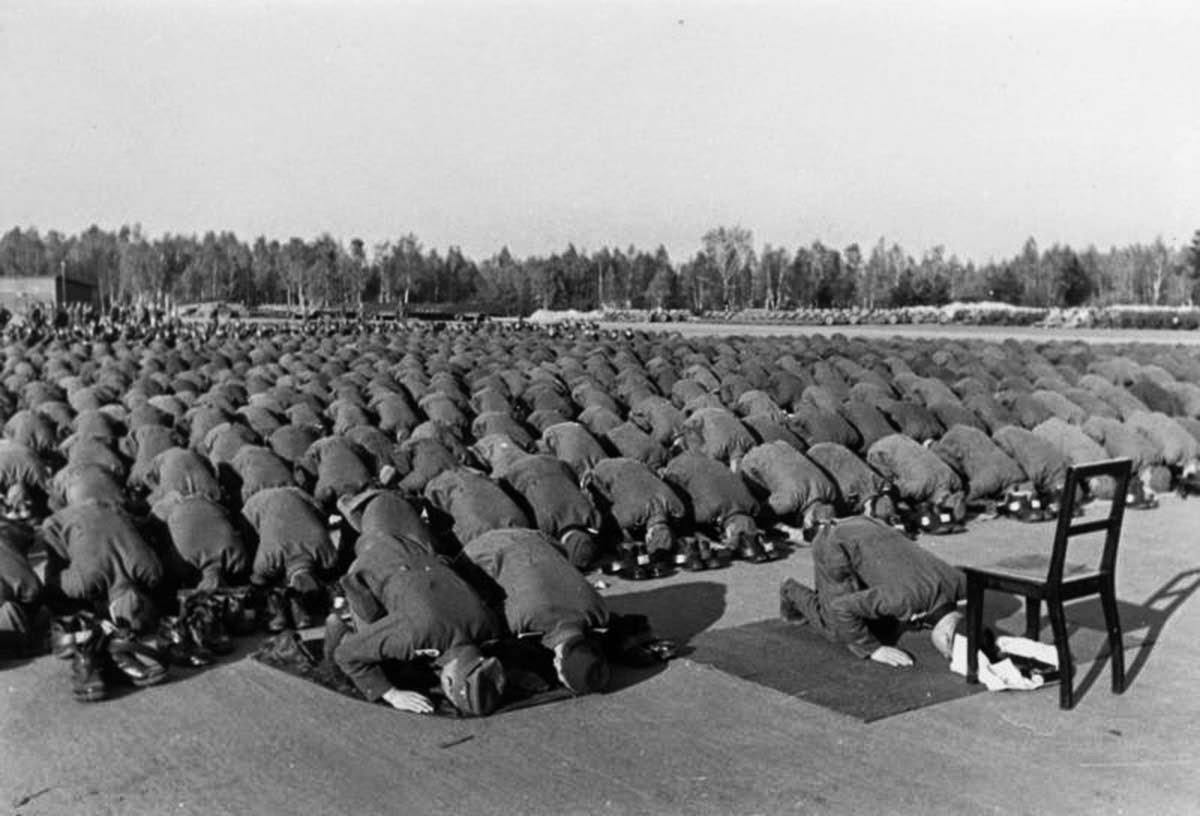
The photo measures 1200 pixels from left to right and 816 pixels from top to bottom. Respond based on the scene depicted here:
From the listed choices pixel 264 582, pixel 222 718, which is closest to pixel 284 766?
pixel 222 718

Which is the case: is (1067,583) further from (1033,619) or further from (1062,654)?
(1033,619)

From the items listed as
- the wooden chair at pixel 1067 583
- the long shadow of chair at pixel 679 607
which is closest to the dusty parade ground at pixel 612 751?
the wooden chair at pixel 1067 583

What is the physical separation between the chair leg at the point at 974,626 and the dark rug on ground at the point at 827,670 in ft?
0.38

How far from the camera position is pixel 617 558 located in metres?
13.1

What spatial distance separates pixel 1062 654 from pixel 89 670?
6737mm

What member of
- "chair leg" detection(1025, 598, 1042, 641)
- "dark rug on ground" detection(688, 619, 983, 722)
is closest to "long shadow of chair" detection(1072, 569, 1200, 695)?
"chair leg" detection(1025, 598, 1042, 641)

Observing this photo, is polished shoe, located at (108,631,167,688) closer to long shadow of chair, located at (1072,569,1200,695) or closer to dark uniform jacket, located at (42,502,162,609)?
dark uniform jacket, located at (42,502,162,609)

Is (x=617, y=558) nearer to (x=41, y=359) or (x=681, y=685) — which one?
(x=681, y=685)

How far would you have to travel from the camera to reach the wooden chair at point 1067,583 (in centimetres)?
771

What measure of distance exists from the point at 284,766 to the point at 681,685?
297 centimetres

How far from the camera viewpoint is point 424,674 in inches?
341

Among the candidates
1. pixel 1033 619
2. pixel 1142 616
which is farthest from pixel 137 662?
pixel 1142 616

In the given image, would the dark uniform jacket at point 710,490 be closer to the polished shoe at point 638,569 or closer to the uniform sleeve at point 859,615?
the polished shoe at point 638,569

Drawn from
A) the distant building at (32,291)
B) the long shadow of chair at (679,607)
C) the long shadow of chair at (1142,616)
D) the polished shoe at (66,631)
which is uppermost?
the distant building at (32,291)
